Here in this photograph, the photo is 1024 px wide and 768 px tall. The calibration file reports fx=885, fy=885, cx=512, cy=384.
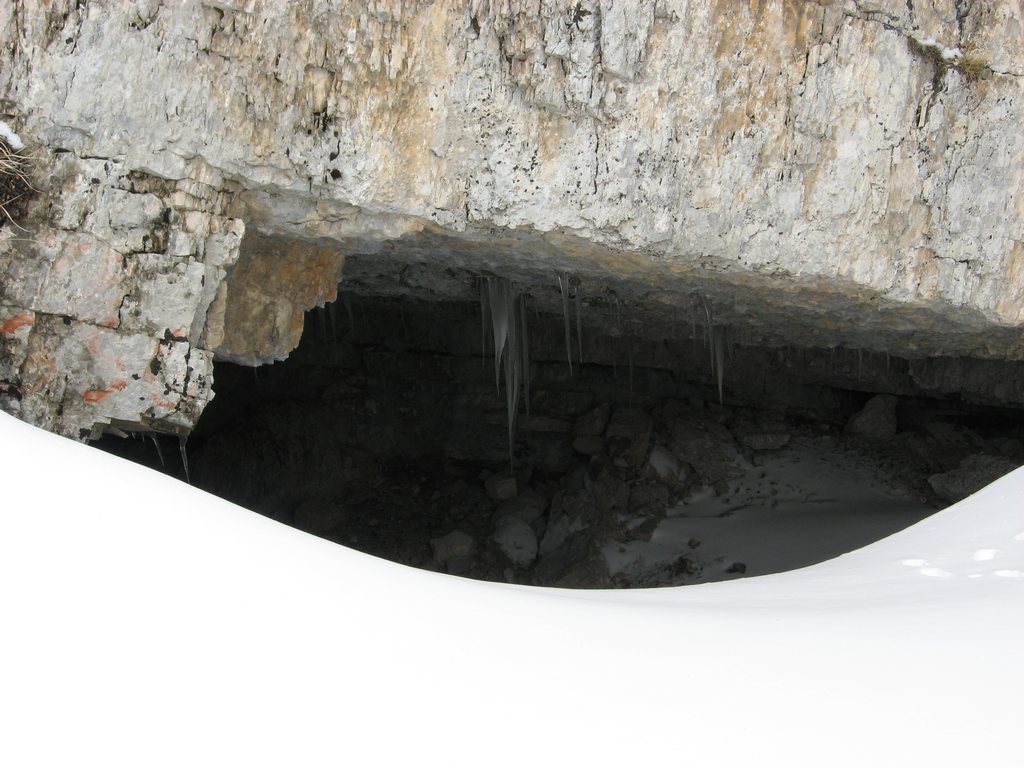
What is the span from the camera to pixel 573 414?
8.23 meters

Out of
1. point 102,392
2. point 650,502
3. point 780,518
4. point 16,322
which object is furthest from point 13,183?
point 780,518

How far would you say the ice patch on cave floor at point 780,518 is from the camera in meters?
6.63

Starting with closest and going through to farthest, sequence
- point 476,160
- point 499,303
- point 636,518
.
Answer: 1. point 476,160
2. point 499,303
3. point 636,518

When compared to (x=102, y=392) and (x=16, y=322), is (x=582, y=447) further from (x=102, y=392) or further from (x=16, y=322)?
(x=16, y=322)

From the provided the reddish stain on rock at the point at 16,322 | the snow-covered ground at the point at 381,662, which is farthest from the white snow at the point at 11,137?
the snow-covered ground at the point at 381,662

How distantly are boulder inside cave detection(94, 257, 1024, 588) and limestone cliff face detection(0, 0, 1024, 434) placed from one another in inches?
98.0

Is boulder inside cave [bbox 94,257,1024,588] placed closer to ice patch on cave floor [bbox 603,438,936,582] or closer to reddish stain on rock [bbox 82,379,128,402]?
ice patch on cave floor [bbox 603,438,936,582]

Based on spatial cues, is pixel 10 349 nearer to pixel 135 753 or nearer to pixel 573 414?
pixel 135 753

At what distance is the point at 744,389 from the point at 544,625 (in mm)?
6505

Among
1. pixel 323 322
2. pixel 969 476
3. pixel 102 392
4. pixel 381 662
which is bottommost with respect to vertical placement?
pixel 381 662

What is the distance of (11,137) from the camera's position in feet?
9.31

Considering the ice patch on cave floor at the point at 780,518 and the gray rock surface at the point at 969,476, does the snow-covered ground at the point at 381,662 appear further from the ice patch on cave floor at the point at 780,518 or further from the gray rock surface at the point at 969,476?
the gray rock surface at the point at 969,476

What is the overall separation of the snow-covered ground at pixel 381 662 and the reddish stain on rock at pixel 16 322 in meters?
0.88

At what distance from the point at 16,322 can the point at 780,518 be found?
19.3 feet
